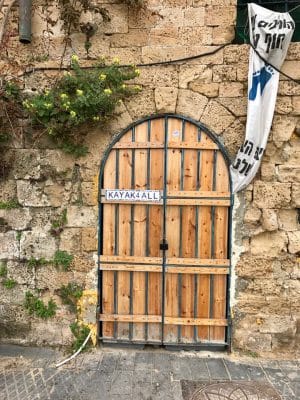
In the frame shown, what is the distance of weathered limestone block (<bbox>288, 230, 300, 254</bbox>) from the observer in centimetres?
363

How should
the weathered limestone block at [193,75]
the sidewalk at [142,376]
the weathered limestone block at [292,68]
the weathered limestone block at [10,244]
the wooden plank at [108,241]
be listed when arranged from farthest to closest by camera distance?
the weathered limestone block at [10,244] < the wooden plank at [108,241] < the weathered limestone block at [193,75] < the weathered limestone block at [292,68] < the sidewalk at [142,376]

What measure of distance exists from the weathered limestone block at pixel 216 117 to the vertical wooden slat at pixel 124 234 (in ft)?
2.94

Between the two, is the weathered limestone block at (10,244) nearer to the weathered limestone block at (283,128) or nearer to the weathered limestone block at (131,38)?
the weathered limestone block at (131,38)

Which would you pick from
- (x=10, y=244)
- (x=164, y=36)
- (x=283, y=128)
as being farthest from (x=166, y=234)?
(x=164, y=36)

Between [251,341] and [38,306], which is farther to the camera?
[38,306]

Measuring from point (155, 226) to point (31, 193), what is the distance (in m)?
1.50

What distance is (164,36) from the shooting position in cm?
368

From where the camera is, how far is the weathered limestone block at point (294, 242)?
143 inches

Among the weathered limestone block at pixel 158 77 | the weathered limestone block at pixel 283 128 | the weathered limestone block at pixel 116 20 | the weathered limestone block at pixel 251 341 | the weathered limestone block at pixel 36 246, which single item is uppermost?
the weathered limestone block at pixel 116 20

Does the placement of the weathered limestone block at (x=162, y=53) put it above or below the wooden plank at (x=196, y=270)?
above

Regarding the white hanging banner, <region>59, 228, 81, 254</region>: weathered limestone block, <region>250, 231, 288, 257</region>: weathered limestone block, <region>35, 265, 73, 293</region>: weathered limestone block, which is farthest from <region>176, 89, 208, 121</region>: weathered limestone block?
<region>35, 265, 73, 293</region>: weathered limestone block

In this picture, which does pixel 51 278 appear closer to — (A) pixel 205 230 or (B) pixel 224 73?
(A) pixel 205 230

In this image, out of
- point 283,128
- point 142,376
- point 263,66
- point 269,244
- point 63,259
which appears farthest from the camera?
point 63,259

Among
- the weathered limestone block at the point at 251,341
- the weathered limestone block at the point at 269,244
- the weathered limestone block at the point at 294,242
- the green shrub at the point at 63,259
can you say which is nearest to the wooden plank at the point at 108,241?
the green shrub at the point at 63,259
